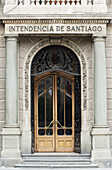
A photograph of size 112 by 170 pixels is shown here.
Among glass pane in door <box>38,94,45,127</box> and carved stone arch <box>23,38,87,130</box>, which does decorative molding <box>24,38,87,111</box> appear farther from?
glass pane in door <box>38,94,45,127</box>

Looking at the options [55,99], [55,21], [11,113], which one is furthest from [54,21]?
[11,113]

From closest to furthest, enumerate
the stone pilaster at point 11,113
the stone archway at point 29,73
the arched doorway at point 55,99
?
1. the stone pilaster at point 11,113
2. the stone archway at point 29,73
3. the arched doorway at point 55,99

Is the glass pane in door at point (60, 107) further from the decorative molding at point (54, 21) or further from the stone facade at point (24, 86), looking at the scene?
the decorative molding at point (54, 21)

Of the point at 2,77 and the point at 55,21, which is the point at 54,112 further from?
the point at 55,21

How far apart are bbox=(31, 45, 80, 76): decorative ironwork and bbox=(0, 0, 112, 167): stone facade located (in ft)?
1.27

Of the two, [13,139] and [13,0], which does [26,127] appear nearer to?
[13,139]

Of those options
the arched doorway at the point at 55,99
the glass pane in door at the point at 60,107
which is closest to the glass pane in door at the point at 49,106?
the arched doorway at the point at 55,99

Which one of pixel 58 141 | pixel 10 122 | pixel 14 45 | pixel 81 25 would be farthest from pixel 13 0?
pixel 58 141

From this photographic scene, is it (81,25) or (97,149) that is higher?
(81,25)

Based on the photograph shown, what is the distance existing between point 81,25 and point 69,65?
191cm

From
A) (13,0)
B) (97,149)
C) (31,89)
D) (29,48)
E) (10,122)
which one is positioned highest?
(13,0)

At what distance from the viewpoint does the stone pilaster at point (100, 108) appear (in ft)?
54.8

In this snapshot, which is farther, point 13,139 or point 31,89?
point 31,89

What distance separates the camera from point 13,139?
54.9 feet
